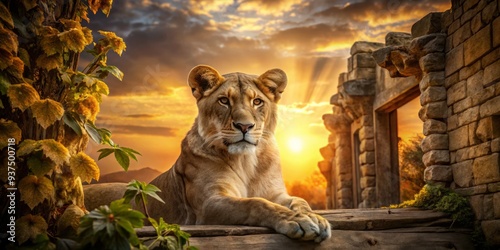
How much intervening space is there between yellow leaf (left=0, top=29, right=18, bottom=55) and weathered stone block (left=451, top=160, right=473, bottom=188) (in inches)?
195

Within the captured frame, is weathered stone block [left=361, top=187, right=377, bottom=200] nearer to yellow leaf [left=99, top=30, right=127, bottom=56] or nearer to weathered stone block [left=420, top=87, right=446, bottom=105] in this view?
weathered stone block [left=420, top=87, right=446, bottom=105]

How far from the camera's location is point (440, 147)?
21.4 feet

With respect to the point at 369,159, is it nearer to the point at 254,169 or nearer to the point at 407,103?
the point at 407,103

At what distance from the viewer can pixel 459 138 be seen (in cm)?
625

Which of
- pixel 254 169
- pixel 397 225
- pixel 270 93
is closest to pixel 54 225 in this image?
pixel 254 169

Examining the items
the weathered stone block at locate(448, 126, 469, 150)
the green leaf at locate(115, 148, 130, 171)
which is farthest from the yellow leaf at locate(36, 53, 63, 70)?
the weathered stone block at locate(448, 126, 469, 150)

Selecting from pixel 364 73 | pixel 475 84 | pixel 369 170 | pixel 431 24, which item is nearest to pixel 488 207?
pixel 475 84

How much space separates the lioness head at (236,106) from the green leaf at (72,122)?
1.46 m

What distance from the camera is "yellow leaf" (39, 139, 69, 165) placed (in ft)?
10.1

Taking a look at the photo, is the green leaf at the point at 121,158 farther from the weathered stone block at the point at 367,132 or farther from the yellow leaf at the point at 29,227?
the weathered stone block at the point at 367,132

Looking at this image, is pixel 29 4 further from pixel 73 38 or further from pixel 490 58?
pixel 490 58

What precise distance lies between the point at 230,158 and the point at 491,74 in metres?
2.97

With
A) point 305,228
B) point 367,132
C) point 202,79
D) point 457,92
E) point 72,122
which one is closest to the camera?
point 72,122

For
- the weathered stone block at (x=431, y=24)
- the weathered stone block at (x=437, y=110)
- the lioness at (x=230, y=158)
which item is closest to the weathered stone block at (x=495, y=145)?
the weathered stone block at (x=437, y=110)
